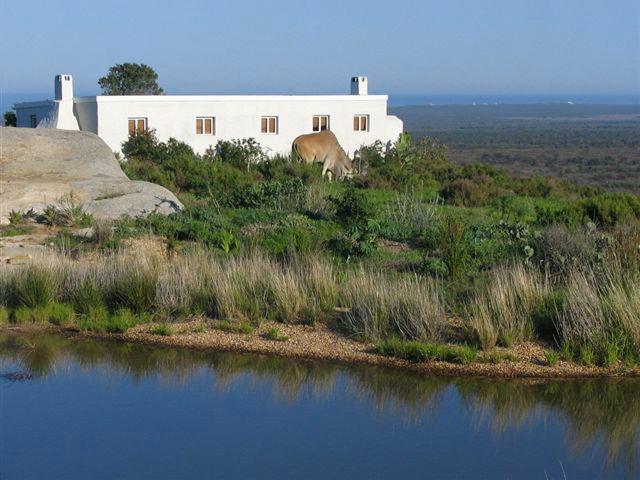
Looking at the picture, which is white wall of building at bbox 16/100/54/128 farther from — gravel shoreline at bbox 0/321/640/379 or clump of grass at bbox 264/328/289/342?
clump of grass at bbox 264/328/289/342

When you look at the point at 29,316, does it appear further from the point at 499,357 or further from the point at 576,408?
the point at 576,408

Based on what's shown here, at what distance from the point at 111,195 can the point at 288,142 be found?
1531 centimetres

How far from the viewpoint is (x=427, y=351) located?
39.1 ft

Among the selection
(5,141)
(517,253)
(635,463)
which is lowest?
(635,463)

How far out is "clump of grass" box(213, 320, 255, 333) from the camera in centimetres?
1298

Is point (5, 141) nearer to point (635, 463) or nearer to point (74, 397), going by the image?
point (74, 397)

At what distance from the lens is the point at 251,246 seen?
16516mm

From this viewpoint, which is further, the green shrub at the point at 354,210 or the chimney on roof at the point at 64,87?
the chimney on roof at the point at 64,87

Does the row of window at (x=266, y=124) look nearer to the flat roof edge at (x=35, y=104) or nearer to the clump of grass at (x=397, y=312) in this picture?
the flat roof edge at (x=35, y=104)

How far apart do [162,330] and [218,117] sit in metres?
21.5

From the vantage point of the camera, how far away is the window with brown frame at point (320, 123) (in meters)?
35.9

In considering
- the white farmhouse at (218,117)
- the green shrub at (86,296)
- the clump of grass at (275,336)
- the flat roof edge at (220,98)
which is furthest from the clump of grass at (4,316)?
the flat roof edge at (220,98)

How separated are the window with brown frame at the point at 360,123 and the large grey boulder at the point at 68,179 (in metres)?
14.5

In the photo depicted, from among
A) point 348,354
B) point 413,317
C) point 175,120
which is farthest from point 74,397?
point 175,120
